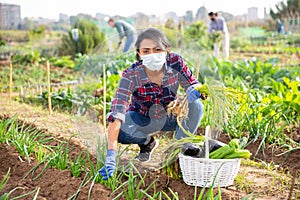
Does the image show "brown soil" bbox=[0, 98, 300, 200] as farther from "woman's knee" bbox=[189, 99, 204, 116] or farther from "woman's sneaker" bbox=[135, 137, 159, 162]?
"woman's knee" bbox=[189, 99, 204, 116]

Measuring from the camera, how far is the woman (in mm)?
3320

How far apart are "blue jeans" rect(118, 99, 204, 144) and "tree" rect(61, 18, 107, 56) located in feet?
36.2

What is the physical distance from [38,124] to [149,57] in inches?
81.4

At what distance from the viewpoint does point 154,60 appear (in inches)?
131

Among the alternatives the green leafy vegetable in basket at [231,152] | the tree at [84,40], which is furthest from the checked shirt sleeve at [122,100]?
the tree at [84,40]

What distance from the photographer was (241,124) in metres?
4.36

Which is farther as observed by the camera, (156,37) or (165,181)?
(156,37)

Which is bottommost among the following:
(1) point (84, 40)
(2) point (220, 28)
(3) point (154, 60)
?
(3) point (154, 60)

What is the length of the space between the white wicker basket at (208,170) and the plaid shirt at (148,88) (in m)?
0.56

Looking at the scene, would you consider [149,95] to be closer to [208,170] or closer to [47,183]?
[208,170]

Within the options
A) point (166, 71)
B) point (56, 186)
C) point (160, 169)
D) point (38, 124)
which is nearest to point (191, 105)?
point (166, 71)

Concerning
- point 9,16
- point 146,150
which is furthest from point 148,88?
point 9,16

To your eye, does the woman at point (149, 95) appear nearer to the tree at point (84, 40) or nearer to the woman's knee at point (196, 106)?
the woman's knee at point (196, 106)

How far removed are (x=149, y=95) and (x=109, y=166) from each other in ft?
2.18
